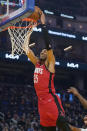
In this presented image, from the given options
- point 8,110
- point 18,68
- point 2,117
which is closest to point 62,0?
point 18,68

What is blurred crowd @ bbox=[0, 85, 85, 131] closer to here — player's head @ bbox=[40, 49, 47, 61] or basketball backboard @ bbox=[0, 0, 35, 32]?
basketball backboard @ bbox=[0, 0, 35, 32]

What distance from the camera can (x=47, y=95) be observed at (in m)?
5.53

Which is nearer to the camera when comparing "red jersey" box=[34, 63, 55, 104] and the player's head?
"red jersey" box=[34, 63, 55, 104]

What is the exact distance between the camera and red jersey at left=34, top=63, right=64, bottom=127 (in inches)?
213

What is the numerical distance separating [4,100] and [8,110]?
35.0 inches

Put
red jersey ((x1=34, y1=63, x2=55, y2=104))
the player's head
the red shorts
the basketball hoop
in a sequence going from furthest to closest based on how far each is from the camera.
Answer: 1. the basketball hoop
2. the player's head
3. red jersey ((x1=34, y1=63, x2=55, y2=104))
4. the red shorts

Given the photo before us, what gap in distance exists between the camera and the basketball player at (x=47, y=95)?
5379 millimetres

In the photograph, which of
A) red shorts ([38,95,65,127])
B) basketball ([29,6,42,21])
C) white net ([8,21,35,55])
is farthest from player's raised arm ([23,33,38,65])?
red shorts ([38,95,65,127])

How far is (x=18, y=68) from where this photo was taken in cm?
2448

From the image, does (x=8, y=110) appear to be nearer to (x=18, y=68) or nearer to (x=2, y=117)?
(x=2, y=117)

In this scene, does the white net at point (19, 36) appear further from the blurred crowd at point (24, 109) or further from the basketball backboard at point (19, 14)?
the blurred crowd at point (24, 109)

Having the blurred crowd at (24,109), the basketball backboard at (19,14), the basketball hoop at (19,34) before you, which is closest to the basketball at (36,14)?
the basketball backboard at (19,14)

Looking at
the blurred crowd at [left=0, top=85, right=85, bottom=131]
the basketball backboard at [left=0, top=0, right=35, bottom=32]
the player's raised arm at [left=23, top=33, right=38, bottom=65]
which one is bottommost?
the blurred crowd at [left=0, top=85, right=85, bottom=131]

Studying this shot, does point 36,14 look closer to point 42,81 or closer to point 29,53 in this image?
point 29,53
